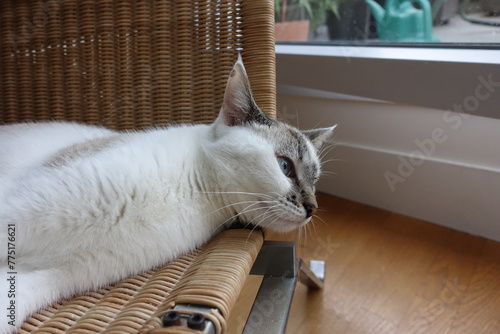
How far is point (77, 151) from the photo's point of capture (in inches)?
39.8

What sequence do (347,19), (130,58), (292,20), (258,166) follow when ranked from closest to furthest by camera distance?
(258,166) → (130,58) → (347,19) → (292,20)

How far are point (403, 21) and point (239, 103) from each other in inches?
43.3

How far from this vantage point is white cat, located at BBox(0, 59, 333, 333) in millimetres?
855

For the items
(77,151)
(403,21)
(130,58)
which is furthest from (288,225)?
(403,21)

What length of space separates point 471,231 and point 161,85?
1397 mm

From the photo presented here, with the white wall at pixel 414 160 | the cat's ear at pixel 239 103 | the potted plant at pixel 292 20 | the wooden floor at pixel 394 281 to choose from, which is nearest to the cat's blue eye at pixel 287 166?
the cat's ear at pixel 239 103

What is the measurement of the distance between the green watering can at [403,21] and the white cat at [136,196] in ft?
3.09

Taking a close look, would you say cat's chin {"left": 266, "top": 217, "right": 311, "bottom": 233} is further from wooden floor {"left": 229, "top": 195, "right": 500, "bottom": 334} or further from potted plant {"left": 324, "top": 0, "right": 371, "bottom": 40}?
potted plant {"left": 324, "top": 0, "right": 371, "bottom": 40}

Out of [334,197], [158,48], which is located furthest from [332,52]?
[158,48]

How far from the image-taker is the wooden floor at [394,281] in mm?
1364

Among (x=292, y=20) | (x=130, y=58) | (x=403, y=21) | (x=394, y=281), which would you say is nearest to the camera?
(x=130, y=58)

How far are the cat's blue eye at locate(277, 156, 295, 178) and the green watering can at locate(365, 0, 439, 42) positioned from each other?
1048 millimetres

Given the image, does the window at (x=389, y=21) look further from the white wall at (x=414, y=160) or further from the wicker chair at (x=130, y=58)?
the wicker chair at (x=130, y=58)

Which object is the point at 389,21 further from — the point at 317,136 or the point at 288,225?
the point at 288,225
